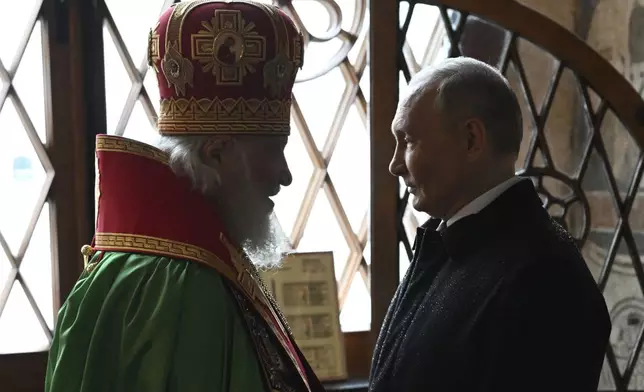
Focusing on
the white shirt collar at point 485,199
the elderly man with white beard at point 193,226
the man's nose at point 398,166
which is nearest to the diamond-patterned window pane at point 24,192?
the elderly man with white beard at point 193,226

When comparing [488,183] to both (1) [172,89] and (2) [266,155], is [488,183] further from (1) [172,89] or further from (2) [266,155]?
(1) [172,89]

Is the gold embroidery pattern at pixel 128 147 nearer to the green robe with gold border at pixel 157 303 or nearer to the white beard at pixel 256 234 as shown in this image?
the green robe with gold border at pixel 157 303

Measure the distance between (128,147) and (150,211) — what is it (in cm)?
10

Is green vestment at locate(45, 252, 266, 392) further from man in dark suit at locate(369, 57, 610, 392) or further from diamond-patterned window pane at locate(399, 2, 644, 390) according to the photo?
diamond-patterned window pane at locate(399, 2, 644, 390)

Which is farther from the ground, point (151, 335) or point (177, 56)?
point (177, 56)

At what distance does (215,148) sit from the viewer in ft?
3.68

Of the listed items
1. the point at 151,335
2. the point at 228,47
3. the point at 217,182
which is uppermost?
the point at 228,47

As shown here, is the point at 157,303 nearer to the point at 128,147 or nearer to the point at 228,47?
the point at 128,147

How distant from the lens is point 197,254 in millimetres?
1066

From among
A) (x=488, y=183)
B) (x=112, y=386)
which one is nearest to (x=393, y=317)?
(x=488, y=183)

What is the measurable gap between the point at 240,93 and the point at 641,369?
162 cm

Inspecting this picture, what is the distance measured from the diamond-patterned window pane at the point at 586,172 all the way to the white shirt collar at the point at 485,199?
0.56 metres

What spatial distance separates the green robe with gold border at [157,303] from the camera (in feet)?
3.27

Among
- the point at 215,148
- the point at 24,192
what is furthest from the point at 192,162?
the point at 24,192
